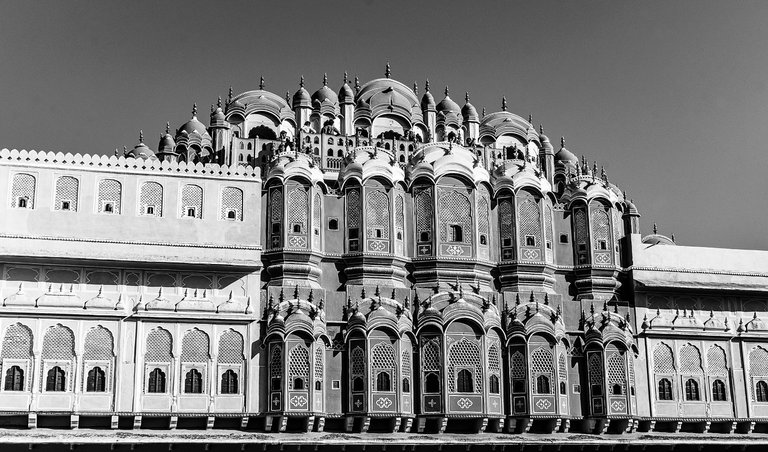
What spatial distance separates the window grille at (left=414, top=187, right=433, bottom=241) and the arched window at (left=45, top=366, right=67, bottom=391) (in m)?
13.3

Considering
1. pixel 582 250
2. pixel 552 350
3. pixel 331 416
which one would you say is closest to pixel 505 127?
pixel 582 250

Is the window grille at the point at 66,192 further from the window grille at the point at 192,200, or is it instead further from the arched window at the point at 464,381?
the arched window at the point at 464,381

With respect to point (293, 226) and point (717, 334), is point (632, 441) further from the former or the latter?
point (293, 226)

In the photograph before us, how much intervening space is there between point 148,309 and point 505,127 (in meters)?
26.4

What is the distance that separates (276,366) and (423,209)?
26.6 ft

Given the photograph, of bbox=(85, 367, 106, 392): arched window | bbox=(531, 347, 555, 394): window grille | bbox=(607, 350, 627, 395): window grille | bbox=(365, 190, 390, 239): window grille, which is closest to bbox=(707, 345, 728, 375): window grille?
bbox=(607, 350, 627, 395): window grille

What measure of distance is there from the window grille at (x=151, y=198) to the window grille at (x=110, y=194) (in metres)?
0.75

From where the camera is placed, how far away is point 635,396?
3919cm

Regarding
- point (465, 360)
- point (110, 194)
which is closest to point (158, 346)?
point (110, 194)

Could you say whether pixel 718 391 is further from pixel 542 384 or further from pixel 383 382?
pixel 383 382

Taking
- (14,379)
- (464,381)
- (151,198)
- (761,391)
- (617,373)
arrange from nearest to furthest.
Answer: (14,379)
(464,381)
(151,198)
(617,373)
(761,391)

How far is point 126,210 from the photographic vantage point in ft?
120

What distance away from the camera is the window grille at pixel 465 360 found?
3691 cm

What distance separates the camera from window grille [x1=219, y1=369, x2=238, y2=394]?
117ft
